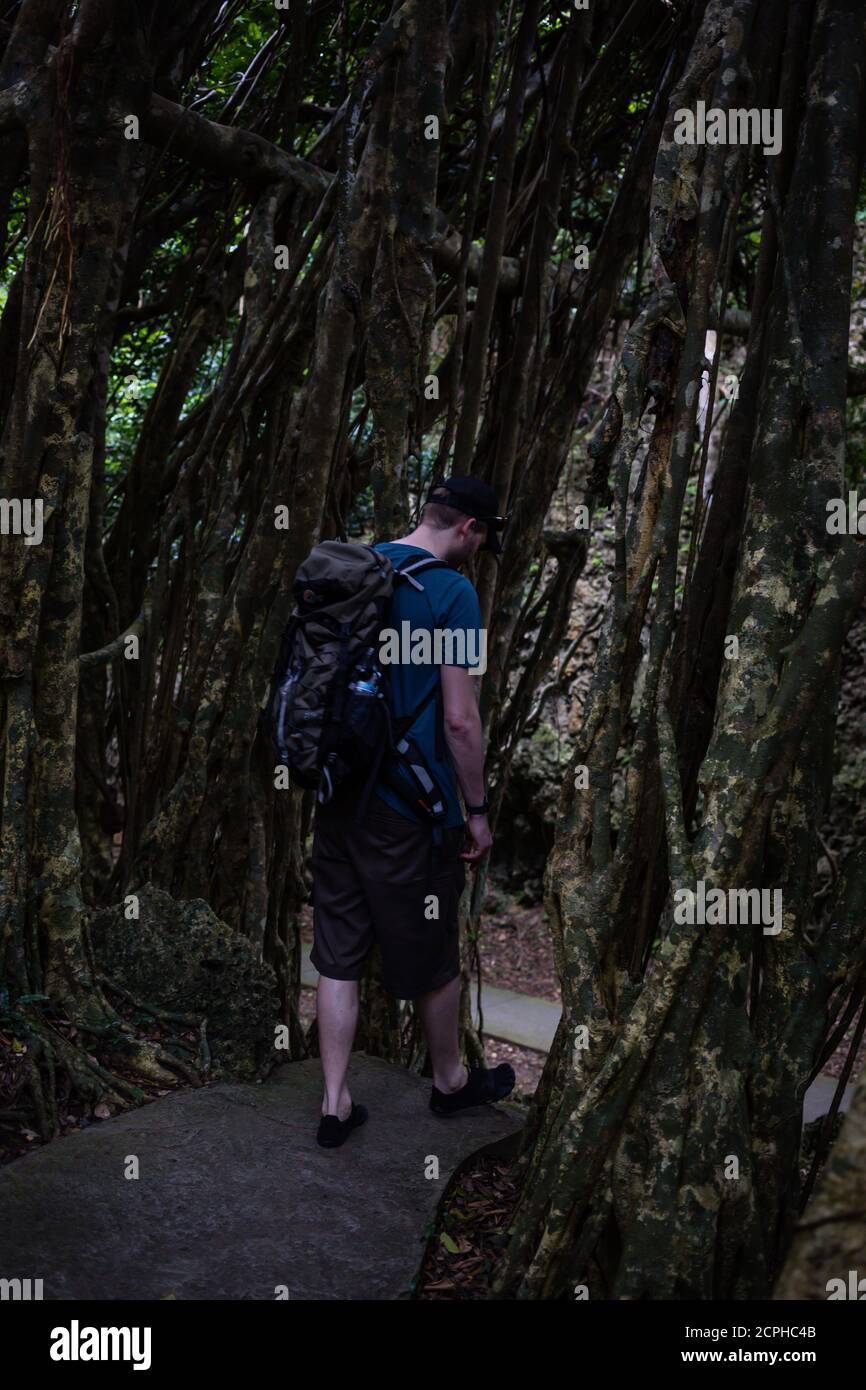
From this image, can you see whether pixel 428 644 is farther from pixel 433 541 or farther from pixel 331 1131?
pixel 331 1131

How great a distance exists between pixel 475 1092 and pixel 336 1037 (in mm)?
454

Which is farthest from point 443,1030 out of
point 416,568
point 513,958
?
point 513,958

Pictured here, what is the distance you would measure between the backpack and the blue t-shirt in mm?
29

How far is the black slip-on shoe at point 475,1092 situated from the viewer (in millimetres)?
3240

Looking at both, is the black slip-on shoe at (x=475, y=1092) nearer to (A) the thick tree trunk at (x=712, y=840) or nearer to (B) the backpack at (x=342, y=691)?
(A) the thick tree trunk at (x=712, y=840)

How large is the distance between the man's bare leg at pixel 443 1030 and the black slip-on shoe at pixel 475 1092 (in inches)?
0.9

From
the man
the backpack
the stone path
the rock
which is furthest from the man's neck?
the stone path

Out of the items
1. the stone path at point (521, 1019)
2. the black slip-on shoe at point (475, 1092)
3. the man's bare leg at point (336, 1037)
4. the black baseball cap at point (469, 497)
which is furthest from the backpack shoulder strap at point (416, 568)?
the stone path at point (521, 1019)

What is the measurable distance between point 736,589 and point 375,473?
1.49m

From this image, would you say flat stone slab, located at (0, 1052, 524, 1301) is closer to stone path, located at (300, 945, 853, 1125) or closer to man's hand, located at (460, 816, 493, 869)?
man's hand, located at (460, 816, 493, 869)

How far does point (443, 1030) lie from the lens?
3.16 meters

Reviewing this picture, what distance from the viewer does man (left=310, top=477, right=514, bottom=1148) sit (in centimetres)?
293

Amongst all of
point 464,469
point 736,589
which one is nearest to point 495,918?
point 464,469

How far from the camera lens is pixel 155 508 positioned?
547 centimetres
